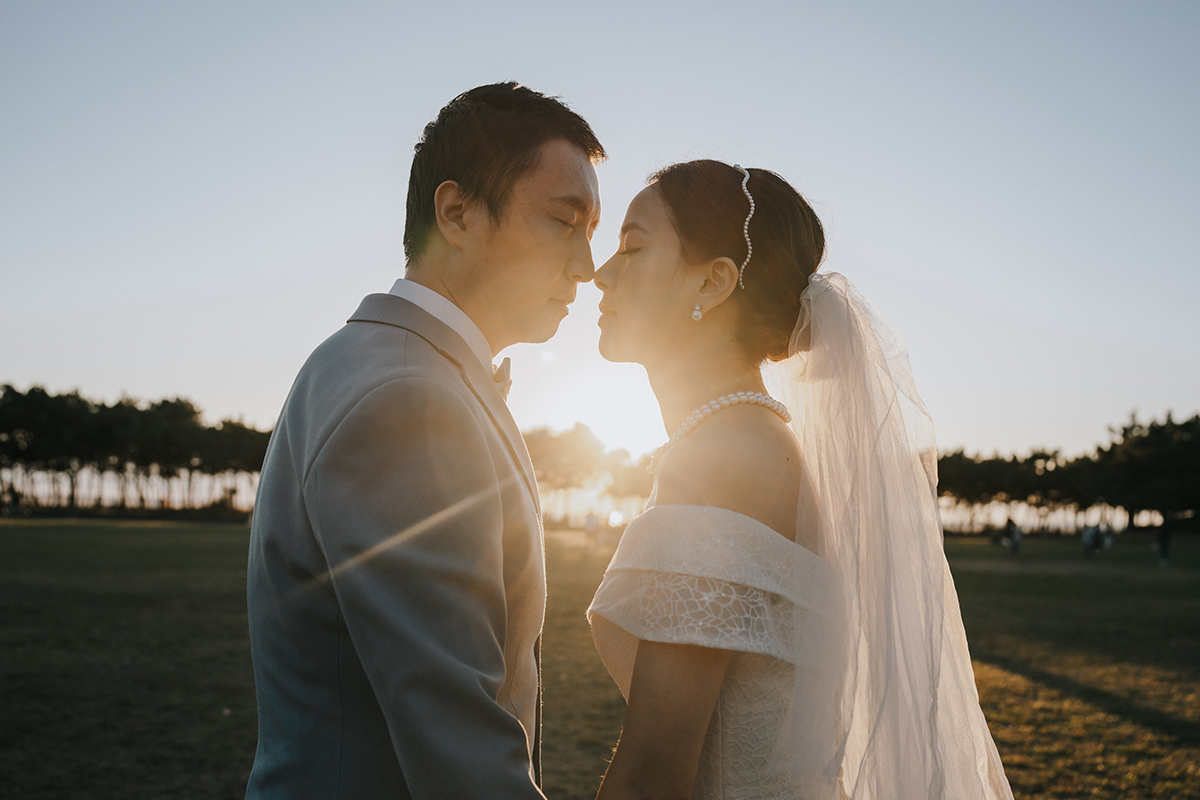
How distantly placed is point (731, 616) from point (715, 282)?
118 centimetres

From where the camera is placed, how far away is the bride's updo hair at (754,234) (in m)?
2.80

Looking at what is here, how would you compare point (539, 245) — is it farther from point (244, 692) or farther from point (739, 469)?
point (244, 692)

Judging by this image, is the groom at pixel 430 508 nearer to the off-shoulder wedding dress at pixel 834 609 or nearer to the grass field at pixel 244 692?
the off-shoulder wedding dress at pixel 834 609

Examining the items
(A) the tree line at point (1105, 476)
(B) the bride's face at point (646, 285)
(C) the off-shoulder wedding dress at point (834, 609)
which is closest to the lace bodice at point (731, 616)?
(C) the off-shoulder wedding dress at point (834, 609)

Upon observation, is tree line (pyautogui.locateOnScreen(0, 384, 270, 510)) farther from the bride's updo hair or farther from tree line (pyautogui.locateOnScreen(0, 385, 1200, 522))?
the bride's updo hair

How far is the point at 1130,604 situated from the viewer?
21797mm

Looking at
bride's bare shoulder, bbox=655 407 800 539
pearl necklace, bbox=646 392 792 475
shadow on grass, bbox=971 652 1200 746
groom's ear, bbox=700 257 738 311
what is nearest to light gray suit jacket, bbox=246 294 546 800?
bride's bare shoulder, bbox=655 407 800 539

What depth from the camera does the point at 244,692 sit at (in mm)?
9922

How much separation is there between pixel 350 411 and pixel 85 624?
15997 millimetres

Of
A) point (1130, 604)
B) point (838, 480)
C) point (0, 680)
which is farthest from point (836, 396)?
point (1130, 604)

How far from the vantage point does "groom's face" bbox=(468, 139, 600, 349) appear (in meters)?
2.25

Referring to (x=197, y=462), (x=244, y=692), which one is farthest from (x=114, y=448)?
(x=244, y=692)

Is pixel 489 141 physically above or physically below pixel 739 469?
above

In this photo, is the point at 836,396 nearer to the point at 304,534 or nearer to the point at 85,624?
the point at 304,534
